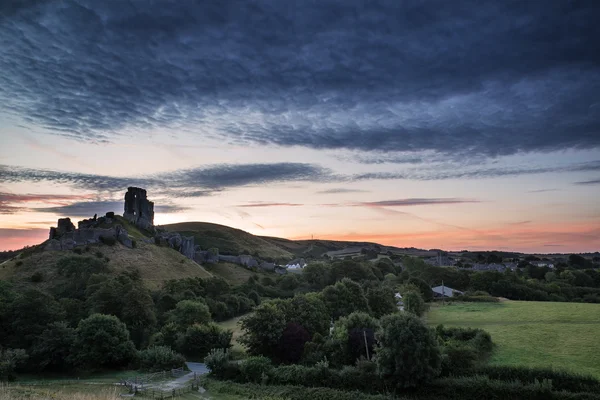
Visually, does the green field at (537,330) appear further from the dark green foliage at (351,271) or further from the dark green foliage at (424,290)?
the dark green foliage at (351,271)

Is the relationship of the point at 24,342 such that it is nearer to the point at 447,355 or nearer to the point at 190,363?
the point at 190,363

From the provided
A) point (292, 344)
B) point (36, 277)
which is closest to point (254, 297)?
point (36, 277)

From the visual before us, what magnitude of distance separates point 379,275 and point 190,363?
67.1 m

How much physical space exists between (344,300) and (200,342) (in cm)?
1636

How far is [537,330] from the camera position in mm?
38938

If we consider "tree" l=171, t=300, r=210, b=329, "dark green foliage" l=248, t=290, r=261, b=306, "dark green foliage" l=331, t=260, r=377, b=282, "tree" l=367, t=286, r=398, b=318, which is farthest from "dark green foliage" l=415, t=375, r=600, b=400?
"dark green foliage" l=331, t=260, r=377, b=282

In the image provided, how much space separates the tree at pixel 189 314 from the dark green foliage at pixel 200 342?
574cm

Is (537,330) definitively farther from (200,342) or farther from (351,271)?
(351,271)

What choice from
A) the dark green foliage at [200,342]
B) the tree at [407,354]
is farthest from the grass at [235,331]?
the tree at [407,354]

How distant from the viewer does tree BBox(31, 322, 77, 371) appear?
3884cm

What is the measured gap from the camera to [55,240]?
8375cm

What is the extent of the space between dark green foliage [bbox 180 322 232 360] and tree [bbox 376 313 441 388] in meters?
21.0

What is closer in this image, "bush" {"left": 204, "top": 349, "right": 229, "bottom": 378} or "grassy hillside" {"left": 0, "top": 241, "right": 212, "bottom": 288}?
"bush" {"left": 204, "top": 349, "right": 229, "bottom": 378}

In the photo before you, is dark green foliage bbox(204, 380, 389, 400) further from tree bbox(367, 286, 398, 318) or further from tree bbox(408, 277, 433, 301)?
tree bbox(408, 277, 433, 301)
